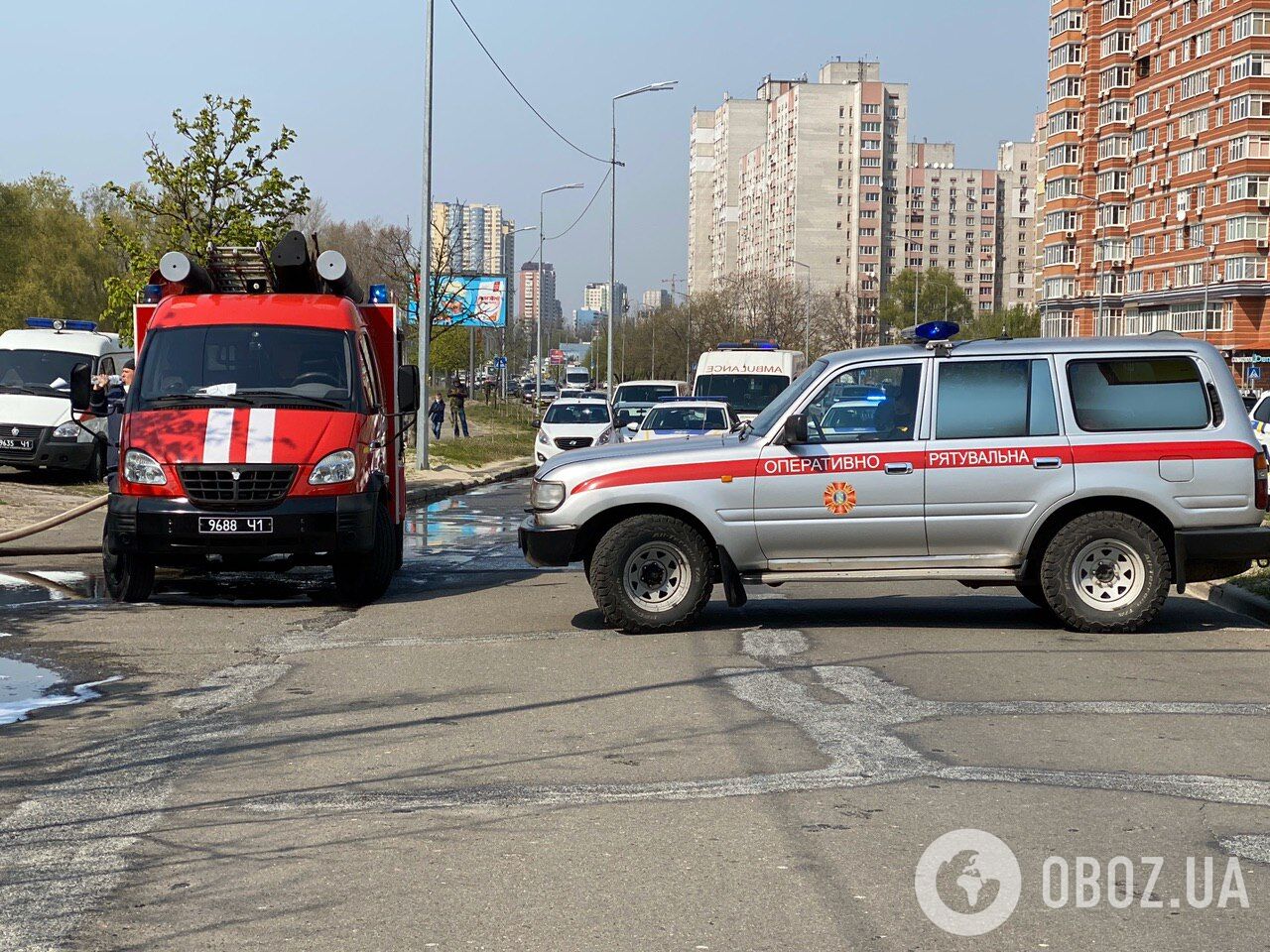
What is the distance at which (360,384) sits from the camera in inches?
492

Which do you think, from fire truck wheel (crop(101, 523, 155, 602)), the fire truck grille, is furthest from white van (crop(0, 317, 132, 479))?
the fire truck grille

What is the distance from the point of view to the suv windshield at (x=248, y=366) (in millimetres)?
12227

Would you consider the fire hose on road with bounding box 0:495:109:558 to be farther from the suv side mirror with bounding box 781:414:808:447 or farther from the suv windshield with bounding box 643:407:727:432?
the suv windshield with bounding box 643:407:727:432

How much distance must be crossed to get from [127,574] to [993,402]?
6805 mm

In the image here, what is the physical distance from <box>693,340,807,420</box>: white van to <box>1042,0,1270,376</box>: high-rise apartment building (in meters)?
53.7

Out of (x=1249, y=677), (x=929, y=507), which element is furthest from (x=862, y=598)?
(x=1249, y=677)

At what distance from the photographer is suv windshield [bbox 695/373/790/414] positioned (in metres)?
31.9

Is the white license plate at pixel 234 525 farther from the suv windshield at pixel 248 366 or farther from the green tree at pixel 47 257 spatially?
the green tree at pixel 47 257

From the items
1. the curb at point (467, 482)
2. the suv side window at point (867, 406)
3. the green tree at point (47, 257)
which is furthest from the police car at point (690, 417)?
the green tree at point (47, 257)

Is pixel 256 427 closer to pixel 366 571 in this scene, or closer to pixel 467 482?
pixel 366 571

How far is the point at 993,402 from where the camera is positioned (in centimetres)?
1062

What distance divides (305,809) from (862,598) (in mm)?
7341

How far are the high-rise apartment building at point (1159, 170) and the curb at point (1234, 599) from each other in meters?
70.7

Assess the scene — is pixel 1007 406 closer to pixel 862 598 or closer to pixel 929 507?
pixel 929 507
